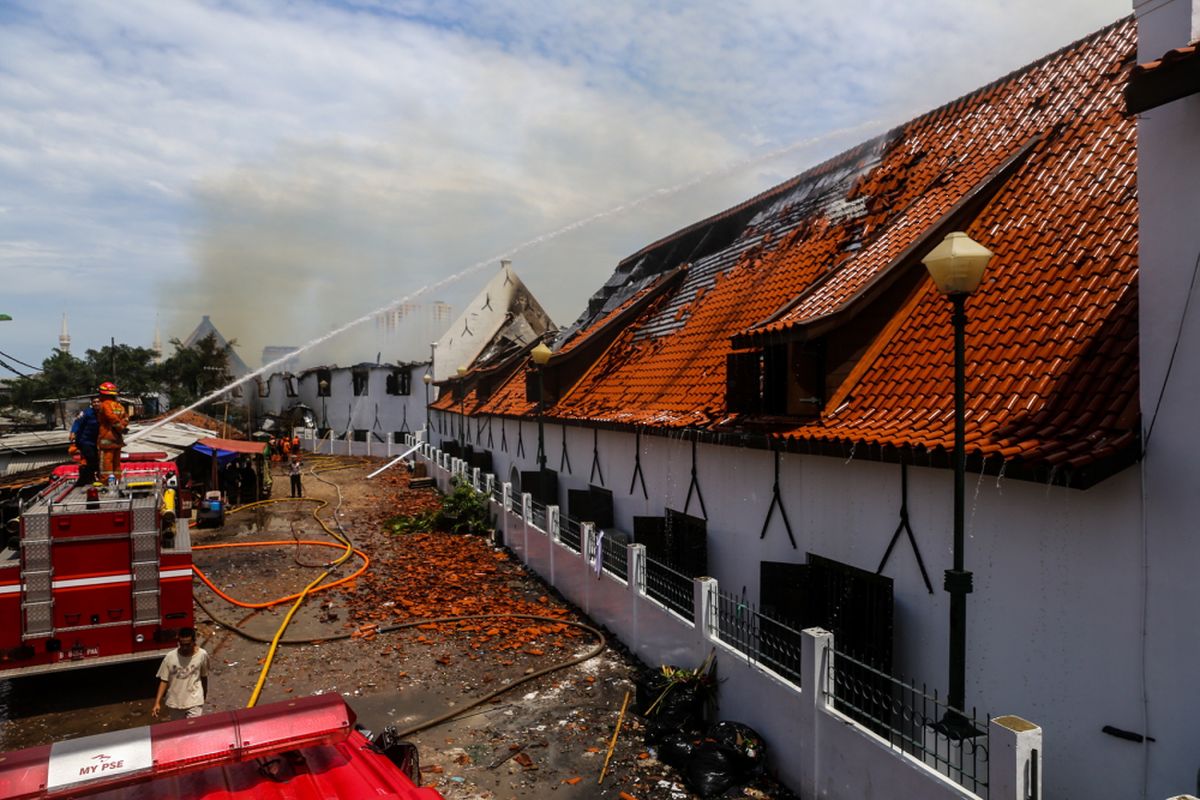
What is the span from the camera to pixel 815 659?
741cm

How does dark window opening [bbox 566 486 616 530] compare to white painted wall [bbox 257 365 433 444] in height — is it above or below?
below

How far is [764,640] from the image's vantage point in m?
8.77

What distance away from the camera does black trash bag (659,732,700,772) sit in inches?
324

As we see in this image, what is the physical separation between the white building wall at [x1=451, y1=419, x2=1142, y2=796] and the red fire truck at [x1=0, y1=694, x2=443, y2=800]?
18.5ft

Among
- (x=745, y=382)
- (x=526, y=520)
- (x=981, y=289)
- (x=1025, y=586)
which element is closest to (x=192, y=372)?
(x=526, y=520)

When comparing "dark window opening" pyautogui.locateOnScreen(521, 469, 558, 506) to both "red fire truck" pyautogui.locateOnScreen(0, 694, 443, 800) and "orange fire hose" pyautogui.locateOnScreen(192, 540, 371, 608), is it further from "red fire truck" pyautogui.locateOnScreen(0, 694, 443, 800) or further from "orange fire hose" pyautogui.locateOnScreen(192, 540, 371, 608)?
"red fire truck" pyautogui.locateOnScreen(0, 694, 443, 800)

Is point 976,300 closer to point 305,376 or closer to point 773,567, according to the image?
point 773,567

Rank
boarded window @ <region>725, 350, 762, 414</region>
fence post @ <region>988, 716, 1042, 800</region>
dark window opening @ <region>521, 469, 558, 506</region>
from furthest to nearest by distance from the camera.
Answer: dark window opening @ <region>521, 469, 558, 506</region>
boarded window @ <region>725, 350, 762, 414</region>
fence post @ <region>988, 716, 1042, 800</region>

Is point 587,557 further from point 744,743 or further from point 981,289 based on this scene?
point 981,289

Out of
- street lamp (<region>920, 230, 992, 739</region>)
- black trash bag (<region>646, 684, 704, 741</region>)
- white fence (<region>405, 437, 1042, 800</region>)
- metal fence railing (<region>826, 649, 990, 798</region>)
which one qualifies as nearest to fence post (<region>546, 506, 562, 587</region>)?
white fence (<region>405, 437, 1042, 800</region>)

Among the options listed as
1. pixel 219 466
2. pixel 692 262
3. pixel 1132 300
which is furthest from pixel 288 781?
pixel 219 466

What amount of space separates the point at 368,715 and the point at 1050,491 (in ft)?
28.0

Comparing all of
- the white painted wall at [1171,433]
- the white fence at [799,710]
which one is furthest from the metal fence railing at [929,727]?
the white painted wall at [1171,433]

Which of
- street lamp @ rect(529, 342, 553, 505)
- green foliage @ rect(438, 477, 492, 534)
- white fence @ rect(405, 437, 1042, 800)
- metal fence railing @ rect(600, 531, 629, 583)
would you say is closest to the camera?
white fence @ rect(405, 437, 1042, 800)
